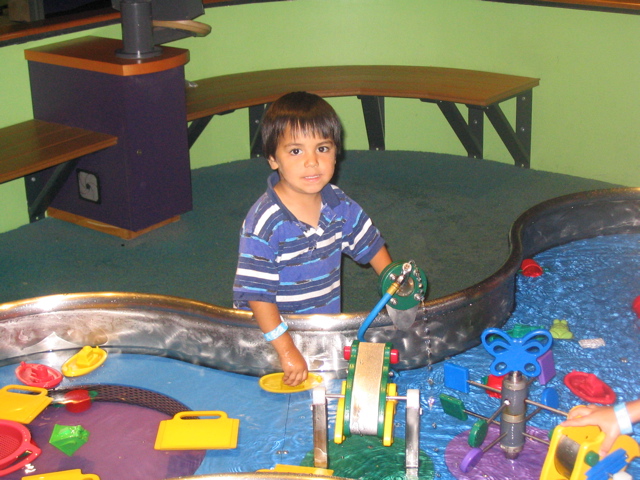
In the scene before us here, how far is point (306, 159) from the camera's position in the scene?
1.99 meters

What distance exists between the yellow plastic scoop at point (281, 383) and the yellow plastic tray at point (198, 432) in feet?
0.57

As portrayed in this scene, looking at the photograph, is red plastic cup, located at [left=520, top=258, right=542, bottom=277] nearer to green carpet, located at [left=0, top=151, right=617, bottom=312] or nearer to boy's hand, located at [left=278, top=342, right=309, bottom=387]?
green carpet, located at [left=0, top=151, right=617, bottom=312]

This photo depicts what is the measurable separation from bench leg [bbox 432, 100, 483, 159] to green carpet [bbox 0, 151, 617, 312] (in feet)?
0.25

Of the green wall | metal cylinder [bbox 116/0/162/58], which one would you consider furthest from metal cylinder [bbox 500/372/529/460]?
the green wall

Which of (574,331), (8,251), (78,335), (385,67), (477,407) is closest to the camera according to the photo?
(477,407)

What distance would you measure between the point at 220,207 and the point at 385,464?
229 cm

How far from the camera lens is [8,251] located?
139 inches

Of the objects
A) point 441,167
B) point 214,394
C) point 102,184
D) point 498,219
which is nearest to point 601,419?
point 214,394

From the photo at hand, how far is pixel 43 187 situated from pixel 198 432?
2.15 m

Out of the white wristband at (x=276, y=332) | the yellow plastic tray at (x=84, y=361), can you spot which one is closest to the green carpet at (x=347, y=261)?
the yellow plastic tray at (x=84, y=361)

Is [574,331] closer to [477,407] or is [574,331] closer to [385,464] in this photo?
[477,407]

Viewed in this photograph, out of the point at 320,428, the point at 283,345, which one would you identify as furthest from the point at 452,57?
the point at 320,428

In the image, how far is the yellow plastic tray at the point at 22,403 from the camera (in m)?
2.06

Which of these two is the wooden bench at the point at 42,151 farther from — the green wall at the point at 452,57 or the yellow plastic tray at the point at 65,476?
the yellow plastic tray at the point at 65,476
